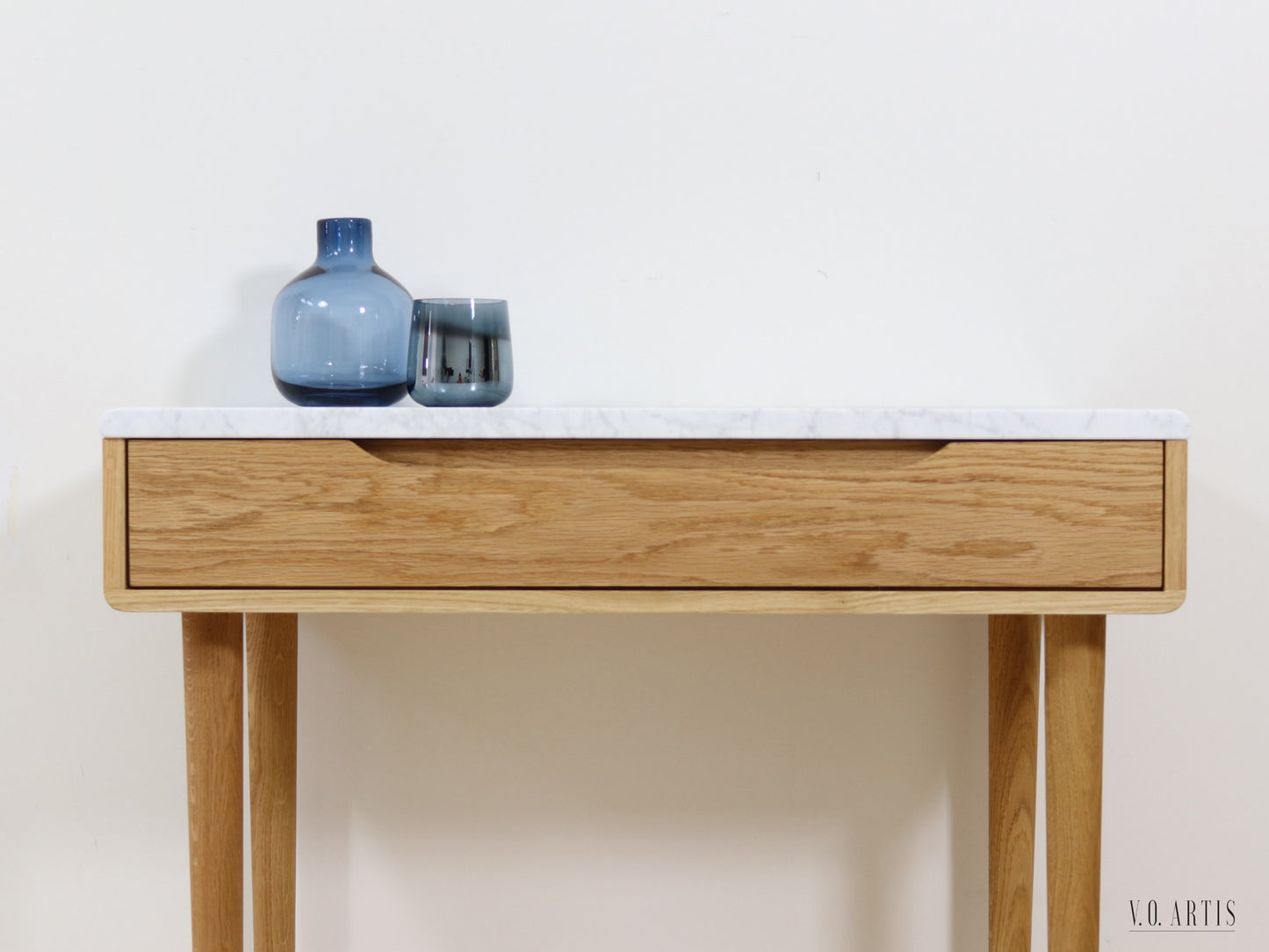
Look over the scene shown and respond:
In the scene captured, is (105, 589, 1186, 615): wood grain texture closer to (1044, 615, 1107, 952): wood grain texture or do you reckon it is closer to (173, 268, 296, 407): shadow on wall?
(1044, 615, 1107, 952): wood grain texture

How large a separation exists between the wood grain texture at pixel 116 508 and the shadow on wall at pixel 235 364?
1.18 ft

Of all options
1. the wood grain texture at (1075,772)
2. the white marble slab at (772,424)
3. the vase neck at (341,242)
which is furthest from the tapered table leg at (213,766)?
the wood grain texture at (1075,772)

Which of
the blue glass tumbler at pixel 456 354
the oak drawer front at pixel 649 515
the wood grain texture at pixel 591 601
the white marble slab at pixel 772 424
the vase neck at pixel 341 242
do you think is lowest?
the wood grain texture at pixel 591 601

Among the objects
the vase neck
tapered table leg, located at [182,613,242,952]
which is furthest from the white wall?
tapered table leg, located at [182,613,242,952]

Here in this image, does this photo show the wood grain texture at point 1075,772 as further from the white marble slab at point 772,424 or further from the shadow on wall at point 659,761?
the shadow on wall at point 659,761

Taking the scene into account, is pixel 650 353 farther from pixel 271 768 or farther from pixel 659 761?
pixel 271 768

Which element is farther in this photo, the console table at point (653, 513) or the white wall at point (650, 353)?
the white wall at point (650, 353)

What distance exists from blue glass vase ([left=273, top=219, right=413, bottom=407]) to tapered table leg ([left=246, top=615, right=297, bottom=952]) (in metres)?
0.23

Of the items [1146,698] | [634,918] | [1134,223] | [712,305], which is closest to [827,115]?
[712,305]

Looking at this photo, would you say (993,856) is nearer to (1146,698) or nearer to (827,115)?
(1146,698)

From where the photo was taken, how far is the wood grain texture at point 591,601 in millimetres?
677

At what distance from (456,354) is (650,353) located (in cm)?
28

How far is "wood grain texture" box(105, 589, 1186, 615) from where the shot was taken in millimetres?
677

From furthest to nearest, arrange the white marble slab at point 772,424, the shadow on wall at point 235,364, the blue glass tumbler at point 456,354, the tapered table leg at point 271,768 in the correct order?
1. the shadow on wall at point 235,364
2. the tapered table leg at point 271,768
3. the blue glass tumbler at point 456,354
4. the white marble slab at point 772,424
